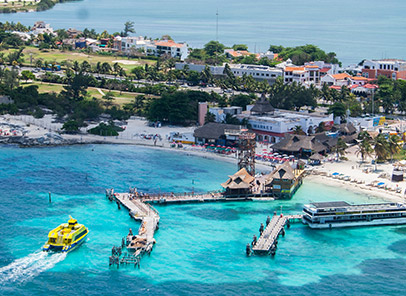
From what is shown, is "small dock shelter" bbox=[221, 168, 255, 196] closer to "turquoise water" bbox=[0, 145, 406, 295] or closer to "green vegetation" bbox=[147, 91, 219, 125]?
"turquoise water" bbox=[0, 145, 406, 295]

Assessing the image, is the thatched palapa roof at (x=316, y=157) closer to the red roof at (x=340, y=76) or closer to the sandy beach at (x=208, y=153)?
the sandy beach at (x=208, y=153)

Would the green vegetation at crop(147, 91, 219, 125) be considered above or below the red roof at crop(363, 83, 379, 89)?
below

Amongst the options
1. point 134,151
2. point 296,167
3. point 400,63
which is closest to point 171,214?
point 296,167

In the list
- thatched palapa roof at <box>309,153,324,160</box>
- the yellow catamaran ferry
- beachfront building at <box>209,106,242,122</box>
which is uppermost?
beachfront building at <box>209,106,242,122</box>

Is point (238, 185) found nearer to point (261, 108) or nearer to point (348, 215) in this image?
point (348, 215)

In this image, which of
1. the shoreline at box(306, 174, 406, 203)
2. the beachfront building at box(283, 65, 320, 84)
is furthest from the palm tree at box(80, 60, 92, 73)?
the shoreline at box(306, 174, 406, 203)

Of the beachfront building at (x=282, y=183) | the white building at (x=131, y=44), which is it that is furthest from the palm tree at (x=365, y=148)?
the white building at (x=131, y=44)
